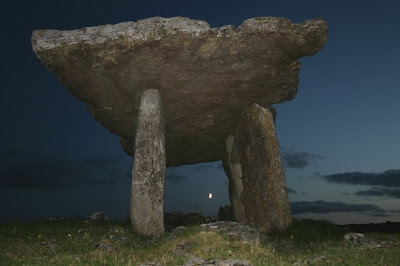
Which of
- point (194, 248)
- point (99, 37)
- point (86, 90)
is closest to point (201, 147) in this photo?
point (86, 90)

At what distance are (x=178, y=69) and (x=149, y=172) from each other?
3.86 metres

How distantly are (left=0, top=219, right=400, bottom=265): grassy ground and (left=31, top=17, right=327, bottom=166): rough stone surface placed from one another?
17.3 feet

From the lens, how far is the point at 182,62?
54.1 feet

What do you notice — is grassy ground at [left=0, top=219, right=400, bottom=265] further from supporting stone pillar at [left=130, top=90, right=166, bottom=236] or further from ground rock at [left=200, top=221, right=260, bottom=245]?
supporting stone pillar at [left=130, top=90, right=166, bottom=236]

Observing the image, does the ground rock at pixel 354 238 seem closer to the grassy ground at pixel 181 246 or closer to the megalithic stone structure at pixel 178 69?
the grassy ground at pixel 181 246

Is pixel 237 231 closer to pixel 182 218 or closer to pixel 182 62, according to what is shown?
pixel 182 62

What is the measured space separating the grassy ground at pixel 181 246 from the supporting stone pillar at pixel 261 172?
0.85 metres

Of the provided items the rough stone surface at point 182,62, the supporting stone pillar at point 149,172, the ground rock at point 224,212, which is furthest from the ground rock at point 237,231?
the ground rock at point 224,212

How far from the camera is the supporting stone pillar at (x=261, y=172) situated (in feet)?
58.5

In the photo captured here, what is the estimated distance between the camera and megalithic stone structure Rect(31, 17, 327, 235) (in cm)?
1548

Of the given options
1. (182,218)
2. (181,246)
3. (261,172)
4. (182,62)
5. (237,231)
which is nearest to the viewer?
(181,246)

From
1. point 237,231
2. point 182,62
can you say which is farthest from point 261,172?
point 182,62

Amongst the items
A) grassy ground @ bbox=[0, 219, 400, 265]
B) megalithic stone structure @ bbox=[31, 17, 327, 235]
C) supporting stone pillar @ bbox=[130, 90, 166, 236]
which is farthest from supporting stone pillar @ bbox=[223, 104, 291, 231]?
supporting stone pillar @ bbox=[130, 90, 166, 236]

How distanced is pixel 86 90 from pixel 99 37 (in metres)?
3.27
